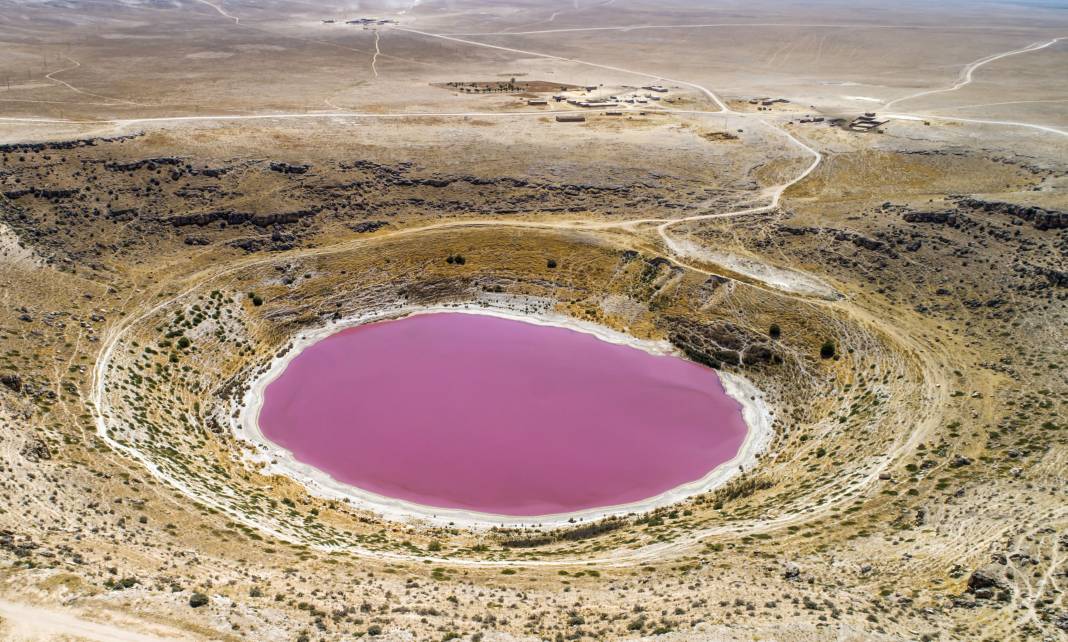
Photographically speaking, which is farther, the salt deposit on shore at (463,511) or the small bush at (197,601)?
the salt deposit on shore at (463,511)

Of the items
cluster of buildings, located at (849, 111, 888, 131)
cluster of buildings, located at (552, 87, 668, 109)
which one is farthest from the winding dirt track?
cluster of buildings, located at (552, 87, 668, 109)

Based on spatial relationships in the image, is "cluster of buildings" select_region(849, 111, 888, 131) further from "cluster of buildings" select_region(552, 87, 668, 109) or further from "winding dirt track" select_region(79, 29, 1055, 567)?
"cluster of buildings" select_region(552, 87, 668, 109)

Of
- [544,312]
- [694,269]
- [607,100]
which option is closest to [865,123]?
[607,100]

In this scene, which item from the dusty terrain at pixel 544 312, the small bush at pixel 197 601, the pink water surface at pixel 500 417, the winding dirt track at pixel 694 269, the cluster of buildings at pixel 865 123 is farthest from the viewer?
the cluster of buildings at pixel 865 123

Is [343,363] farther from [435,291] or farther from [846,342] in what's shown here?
[846,342]

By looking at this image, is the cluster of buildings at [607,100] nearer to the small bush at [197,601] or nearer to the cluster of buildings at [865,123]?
the cluster of buildings at [865,123]

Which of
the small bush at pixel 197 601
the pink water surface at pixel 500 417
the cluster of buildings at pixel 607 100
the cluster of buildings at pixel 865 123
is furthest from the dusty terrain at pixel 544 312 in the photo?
the pink water surface at pixel 500 417

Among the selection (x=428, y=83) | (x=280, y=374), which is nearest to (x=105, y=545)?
(x=280, y=374)
